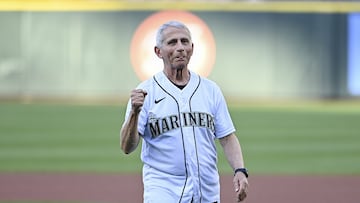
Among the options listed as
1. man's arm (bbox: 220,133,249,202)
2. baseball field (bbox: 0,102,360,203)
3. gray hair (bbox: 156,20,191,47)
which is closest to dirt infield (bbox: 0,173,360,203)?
baseball field (bbox: 0,102,360,203)

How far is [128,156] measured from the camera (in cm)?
1409

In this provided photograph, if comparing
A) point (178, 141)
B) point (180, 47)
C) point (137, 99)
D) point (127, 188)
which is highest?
point (180, 47)

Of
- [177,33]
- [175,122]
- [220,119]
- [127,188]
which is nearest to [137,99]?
[175,122]

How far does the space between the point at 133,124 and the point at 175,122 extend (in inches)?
9.6

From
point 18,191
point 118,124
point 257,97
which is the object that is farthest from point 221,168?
point 257,97

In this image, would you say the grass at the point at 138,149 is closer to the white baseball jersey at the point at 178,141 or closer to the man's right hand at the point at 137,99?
the white baseball jersey at the point at 178,141

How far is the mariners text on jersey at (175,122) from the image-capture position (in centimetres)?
501

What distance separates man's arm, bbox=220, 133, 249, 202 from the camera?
5.00 meters

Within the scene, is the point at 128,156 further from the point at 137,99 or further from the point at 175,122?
the point at 137,99

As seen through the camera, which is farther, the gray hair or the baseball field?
the baseball field

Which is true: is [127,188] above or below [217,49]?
below

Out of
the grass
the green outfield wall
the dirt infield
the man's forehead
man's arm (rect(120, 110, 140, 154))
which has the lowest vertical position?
the dirt infield

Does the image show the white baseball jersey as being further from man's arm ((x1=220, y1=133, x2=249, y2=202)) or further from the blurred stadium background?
the blurred stadium background

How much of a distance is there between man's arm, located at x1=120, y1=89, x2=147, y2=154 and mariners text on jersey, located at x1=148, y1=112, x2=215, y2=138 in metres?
0.11
